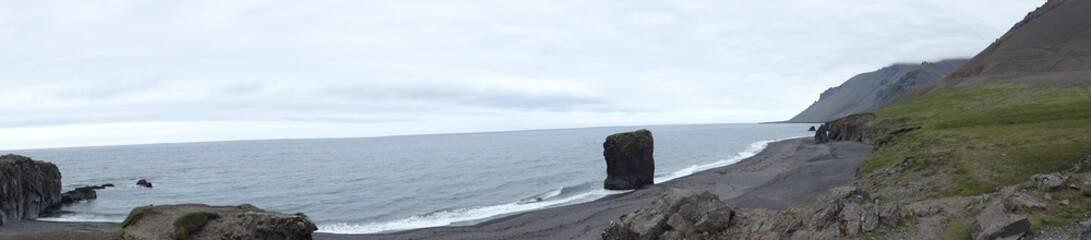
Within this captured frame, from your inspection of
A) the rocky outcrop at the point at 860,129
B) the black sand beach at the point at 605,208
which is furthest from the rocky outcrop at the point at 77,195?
the rocky outcrop at the point at 860,129

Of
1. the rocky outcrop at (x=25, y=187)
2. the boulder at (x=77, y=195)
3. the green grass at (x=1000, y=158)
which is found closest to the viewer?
the green grass at (x=1000, y=158)

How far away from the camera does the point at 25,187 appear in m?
54.3

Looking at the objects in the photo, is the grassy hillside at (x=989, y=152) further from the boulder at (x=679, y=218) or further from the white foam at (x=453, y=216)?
the white foam at (x=453, y=216)

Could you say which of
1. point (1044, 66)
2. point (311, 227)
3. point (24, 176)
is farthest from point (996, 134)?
point (1044, 66)

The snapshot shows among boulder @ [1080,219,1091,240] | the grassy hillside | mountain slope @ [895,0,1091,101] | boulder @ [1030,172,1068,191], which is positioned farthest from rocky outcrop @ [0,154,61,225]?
mountain slope @ [895,0,1091,101]

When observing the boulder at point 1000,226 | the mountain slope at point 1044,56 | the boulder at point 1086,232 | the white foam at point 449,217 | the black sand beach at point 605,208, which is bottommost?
the white foam at point 449,217

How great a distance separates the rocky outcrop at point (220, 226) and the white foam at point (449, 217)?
595 inches

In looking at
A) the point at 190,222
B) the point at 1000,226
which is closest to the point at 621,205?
the point at 190,222

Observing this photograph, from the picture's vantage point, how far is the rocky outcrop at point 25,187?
166 feet

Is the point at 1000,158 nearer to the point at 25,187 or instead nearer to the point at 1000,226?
the point at 1000,226

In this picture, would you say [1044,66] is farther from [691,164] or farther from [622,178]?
[622,178]

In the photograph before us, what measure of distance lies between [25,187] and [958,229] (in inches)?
3042

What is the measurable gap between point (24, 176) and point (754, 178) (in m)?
77.4

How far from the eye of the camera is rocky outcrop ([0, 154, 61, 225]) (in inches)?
1994
